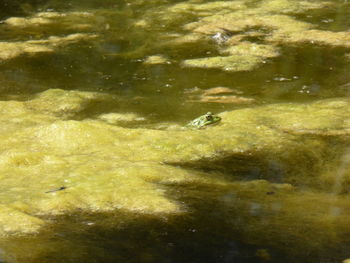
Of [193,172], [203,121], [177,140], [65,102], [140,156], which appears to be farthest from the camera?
[65,102]

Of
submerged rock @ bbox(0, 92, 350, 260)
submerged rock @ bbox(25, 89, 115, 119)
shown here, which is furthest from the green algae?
submerged rock @ bbox(25, 89, 115, 119)

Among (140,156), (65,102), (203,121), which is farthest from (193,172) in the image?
(65,102)

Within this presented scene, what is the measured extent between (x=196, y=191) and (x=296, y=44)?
4.06m

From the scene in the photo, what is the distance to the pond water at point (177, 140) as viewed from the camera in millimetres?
3350

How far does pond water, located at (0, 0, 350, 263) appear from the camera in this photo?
335cm

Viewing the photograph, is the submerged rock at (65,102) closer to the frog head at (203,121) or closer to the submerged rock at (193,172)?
the submerged rock at (193,172)

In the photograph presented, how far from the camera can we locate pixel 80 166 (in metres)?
4.28

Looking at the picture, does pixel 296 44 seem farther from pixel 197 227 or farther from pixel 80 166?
pixel 197 227

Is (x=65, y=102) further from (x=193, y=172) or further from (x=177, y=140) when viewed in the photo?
(x=193, y=172)

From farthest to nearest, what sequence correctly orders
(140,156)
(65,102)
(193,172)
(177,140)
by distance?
(65,102) < (177,140) < (140,156) < (193,172)

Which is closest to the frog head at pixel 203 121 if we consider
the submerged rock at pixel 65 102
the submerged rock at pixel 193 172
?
the submerged rock at pixel 193 172

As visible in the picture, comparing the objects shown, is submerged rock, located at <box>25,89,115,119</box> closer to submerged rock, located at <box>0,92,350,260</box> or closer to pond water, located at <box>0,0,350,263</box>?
pond water, located at <box>0,0,350,263</box>

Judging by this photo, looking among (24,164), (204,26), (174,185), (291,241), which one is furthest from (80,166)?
(204,26)

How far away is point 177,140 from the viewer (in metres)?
4.75
